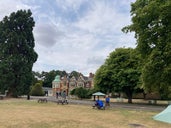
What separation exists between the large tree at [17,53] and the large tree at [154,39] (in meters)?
35.1

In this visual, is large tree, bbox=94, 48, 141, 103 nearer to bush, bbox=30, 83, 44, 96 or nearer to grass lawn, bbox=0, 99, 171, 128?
grass lawn, bbox=0, 99, 171, 128

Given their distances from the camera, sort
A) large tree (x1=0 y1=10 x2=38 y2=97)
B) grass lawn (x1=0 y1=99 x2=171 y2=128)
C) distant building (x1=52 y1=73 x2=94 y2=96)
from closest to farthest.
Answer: grass lawn (x1=0 y1=99 x2=171 y2=128) → large tree (x1=0 y1=10 x2=38 y2=97) → distant building (x1=52 y1=73 x2=94 y2=96)

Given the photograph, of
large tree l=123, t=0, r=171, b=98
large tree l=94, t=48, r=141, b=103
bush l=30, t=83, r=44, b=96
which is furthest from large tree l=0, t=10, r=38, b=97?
large tree l=123, t=0, r=171, b=98

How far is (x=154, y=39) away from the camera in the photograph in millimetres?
27484

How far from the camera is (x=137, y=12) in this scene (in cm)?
2856

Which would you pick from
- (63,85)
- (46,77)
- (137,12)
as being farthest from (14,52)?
(46,77)

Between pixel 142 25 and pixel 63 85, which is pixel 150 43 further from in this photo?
pixel 63 85

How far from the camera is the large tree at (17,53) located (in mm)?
57731

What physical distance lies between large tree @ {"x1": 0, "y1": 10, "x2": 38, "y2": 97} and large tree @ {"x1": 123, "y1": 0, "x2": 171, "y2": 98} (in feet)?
115

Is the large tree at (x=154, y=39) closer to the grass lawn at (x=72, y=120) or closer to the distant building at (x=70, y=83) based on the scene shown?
the grass lawn at (x=72, y=120)

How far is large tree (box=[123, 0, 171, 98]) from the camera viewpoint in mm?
25500

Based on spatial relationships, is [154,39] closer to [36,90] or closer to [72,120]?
[72,120]

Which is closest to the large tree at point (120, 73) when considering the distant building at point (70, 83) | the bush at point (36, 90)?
the bush at point (36, 90)

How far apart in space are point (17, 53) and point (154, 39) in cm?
4014
